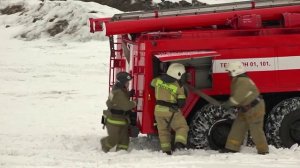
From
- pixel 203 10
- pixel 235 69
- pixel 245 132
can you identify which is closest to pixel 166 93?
pixel 235 69

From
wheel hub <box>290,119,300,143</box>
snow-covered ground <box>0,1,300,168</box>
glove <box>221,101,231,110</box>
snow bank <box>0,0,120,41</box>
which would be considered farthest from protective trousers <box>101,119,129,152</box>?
snow bank <box>0,0,120,41</box>

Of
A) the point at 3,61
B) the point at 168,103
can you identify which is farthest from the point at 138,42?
the point at 3,61

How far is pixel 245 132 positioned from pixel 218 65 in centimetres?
107

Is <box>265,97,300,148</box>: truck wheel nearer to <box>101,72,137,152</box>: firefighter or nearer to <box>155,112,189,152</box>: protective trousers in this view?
<box>155,112,189,152</box>: protective trousers

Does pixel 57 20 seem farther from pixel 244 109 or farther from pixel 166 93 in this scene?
pixel 244 109

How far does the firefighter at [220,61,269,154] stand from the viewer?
7.21 metres

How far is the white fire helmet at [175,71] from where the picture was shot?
7.43 metres

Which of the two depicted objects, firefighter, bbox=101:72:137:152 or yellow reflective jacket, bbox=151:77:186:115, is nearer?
yellow reflective jacket, bbox=151:77:186:115

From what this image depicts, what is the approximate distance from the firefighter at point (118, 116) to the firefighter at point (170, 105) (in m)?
0.56

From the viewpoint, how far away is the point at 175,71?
293 inches

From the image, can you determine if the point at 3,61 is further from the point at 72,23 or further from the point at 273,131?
the point at 273,131

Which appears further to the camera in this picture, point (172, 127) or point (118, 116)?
point (118, 116)

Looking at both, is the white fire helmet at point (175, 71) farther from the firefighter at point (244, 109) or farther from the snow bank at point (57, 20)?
the snow bank at point (57, 20)

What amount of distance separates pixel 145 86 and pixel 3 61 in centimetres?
1344
